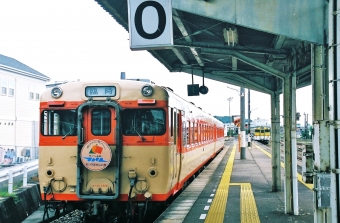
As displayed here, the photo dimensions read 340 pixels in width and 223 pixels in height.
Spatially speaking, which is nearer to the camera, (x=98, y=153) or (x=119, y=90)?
(x=98, y=153)

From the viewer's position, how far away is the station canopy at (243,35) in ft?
21.2

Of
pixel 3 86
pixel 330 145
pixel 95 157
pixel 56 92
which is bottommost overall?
pixel 95 157

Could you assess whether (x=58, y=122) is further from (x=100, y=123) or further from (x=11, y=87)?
(x=11, y=87)

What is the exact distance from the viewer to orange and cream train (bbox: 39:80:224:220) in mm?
8898

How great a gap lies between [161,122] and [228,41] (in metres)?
2.44

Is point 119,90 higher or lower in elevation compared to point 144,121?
higher

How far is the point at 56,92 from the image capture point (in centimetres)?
927

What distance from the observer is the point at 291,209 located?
10055mm

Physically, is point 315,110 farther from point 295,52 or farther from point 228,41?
point 228,41

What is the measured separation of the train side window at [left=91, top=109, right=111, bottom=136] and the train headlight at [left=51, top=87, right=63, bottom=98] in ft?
2.44

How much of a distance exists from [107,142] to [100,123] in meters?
0.37

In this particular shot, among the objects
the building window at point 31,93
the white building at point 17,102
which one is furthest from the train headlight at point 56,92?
the building window at point 31,93

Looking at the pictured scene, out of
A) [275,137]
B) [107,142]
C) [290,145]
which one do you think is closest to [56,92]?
[107,142]

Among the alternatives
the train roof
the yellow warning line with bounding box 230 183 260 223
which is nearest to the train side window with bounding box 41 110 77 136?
the train roof
